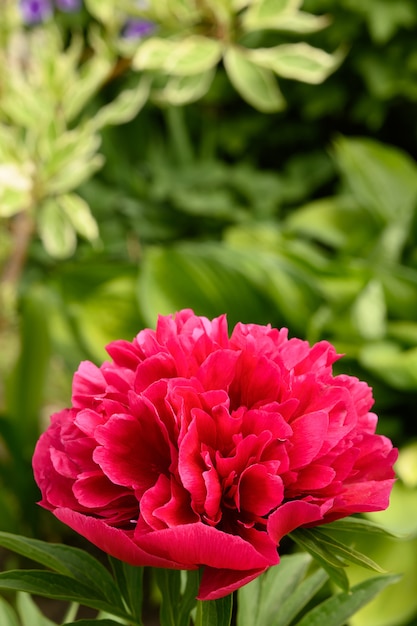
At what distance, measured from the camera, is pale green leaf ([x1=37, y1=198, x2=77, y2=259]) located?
1.23 metres

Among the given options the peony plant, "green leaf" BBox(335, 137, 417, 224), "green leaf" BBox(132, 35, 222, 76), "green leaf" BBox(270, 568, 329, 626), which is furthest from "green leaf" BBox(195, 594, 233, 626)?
→ "green leaf" BBox(335, 137, 417, 224)

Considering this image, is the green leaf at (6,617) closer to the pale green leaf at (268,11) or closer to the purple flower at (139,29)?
the pale green leaf at (268,11)

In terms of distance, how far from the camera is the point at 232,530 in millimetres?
412

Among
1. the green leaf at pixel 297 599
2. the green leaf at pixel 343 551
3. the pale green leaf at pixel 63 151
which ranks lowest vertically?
the green leaf at pixel 297 599

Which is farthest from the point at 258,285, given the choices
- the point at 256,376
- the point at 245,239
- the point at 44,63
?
the point at 256,376

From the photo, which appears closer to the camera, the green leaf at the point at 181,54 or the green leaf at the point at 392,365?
the green leaf at the point at 181,54

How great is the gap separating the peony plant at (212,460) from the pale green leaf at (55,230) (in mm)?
803

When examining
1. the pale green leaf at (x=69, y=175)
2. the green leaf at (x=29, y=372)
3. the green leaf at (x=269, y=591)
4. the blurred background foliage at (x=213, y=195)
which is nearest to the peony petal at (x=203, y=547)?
the green leaf at (x=269, y=591)

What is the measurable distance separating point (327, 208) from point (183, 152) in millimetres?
611

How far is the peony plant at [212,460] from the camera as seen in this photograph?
384mm

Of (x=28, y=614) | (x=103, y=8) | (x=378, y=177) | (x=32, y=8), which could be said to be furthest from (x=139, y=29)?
(x=28, y=614)

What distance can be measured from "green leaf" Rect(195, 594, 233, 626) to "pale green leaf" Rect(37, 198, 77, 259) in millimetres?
859

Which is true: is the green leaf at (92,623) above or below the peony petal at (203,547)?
below

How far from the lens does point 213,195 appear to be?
225 cm
